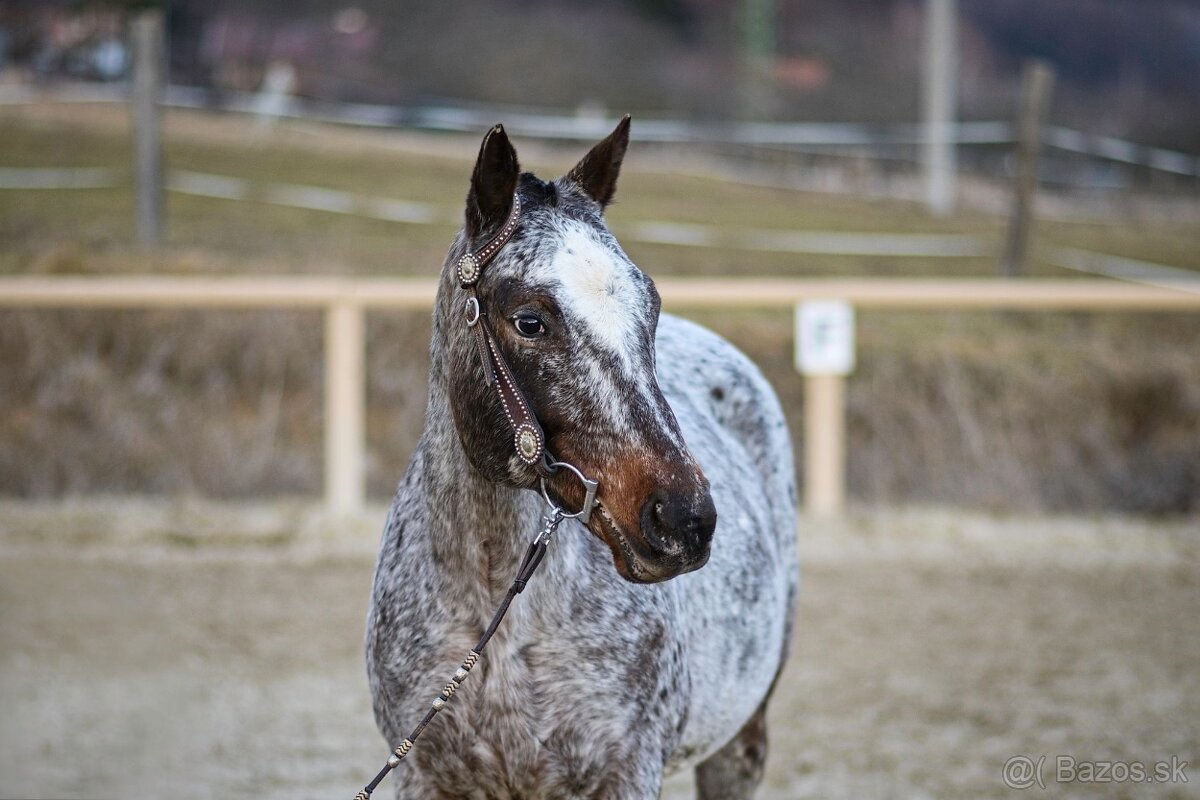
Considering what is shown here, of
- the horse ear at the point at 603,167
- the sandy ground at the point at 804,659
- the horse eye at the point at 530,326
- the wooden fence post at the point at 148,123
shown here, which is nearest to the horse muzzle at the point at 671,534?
the horse eye at the point at 530,326

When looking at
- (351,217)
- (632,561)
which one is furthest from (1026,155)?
(632,561)

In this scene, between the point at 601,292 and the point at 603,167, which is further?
the point at 603,167

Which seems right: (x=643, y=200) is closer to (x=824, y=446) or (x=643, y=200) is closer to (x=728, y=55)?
(x=824, y=446)

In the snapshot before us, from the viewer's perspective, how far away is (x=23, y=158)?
12734 millimetres

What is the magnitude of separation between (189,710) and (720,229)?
8571 millimetres

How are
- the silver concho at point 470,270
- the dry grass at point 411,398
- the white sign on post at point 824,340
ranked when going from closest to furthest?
the silver concho at point 470,270 → the white sign on post at point 824,340 → the dry grass at point 411,398

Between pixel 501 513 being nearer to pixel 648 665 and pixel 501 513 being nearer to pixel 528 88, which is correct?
pixel 648 665

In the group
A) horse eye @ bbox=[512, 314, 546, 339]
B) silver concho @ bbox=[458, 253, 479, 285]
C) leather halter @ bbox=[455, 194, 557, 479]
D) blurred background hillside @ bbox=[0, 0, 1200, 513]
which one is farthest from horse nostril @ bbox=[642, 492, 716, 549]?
blurred background hillside @ bbox=[0, 0, 1200, 513]

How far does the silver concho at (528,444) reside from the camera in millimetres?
2102

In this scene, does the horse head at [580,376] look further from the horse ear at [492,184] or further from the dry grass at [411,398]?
the dry grass at [411,398]

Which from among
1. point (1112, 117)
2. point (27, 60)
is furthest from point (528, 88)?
point (1112, 117)

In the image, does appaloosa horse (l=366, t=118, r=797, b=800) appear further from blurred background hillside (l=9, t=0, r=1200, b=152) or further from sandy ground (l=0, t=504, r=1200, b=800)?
blurred background hillside (l=9, t=0, r=1200, b=152)

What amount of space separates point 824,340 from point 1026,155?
384 cm

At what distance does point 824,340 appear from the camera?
7.56m
